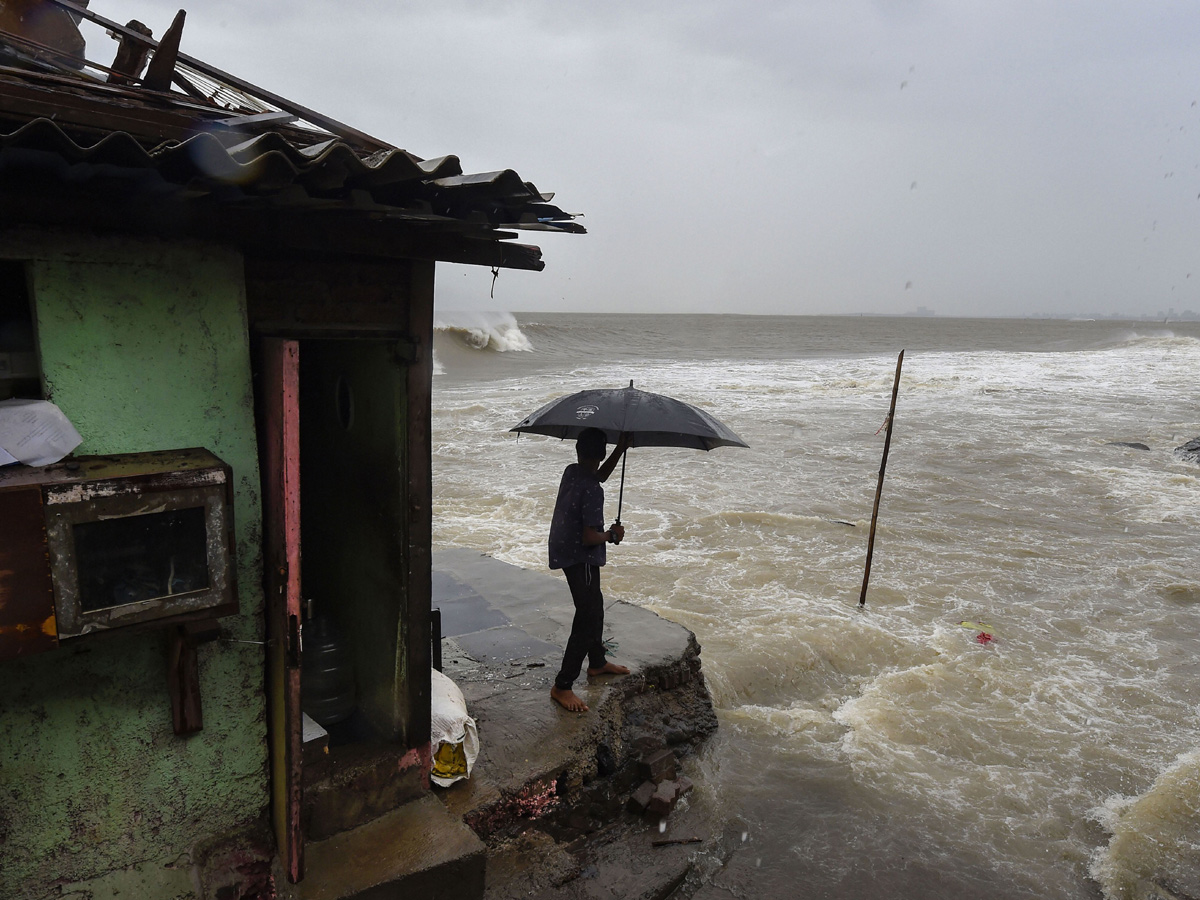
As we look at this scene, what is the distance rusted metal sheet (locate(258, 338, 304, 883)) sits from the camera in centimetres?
286

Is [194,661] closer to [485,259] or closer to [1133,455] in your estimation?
[485,259]

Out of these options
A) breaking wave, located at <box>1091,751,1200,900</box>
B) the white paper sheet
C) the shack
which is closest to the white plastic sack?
the shack

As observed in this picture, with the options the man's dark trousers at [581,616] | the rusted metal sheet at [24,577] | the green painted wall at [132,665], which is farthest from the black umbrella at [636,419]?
the rusted metal sheet at [24,577]

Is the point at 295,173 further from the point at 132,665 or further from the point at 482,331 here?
the point at 482,331

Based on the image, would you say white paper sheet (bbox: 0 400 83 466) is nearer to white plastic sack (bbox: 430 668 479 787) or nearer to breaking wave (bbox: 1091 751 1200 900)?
white plastic sack (bbox: 430 668 479 787)

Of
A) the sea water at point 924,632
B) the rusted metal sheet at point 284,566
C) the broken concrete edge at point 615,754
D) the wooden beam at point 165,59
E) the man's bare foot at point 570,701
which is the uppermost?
the wooden beam at point 165,59

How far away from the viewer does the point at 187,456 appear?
2.87 metres

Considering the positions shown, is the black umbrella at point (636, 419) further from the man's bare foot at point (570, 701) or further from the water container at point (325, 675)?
the water container at point (325, 675)

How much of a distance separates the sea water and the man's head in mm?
2329

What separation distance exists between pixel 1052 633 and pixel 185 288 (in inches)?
336

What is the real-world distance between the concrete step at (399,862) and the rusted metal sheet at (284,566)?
178mm

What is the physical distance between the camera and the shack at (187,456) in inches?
97.9

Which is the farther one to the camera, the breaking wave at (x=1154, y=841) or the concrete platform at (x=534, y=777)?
the breaking wave at (x=1154, y=841)

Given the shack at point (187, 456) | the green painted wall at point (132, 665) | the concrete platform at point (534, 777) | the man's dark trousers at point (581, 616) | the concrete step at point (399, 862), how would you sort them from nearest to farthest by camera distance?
the shack at point (187, 456) < the green painted wall at point (132, 665) < the concrete step at point (399, 862) < the concrete platform at point (534, 777) < the man's dark trousers at point (581, 616)
